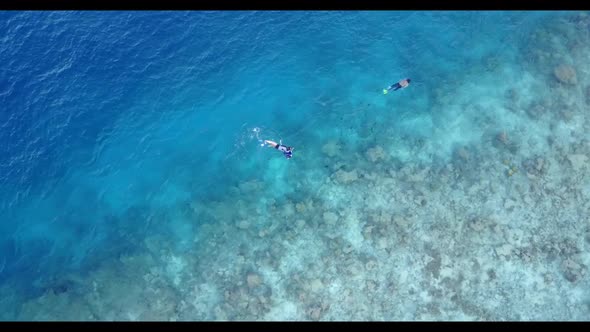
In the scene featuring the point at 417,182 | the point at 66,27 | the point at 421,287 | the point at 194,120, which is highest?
the point at 66,27

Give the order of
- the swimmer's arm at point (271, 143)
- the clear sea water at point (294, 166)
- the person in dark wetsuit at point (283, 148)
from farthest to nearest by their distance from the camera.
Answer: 1. the swimmer's arm at point (271, 143)
2. the person in dark wetsuit at point (283, 148)
3. the clear sea water at point (294, 166)

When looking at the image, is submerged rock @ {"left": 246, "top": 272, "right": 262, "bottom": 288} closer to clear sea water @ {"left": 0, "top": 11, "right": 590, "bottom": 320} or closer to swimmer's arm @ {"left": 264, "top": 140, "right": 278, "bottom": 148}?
clear sea water @ {"left": 0, "top": 11, "right": 590, "bottom": 320}

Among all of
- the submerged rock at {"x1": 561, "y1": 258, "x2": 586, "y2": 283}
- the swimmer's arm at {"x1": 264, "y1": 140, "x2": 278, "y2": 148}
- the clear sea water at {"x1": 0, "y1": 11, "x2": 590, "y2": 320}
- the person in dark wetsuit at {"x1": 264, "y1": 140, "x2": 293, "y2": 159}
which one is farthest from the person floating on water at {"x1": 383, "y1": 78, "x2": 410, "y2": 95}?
the submerged rock at {"x1": 561, "y1": 258, "x2": 586, "y2": 283}

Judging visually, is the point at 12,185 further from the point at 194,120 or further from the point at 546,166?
the point at 546,166

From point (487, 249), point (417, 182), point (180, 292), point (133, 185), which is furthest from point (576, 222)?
point (133, 185)

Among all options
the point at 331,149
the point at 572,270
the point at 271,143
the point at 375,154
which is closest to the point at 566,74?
the point at 572,270

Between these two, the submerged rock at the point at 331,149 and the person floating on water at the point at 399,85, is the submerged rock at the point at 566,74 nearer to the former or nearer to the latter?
the person floating on water at the point at 399,85

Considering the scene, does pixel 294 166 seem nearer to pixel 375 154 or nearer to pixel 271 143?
pixel 271 143

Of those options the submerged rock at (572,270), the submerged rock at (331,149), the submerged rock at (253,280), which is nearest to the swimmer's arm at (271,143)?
the submerged rock at (331,149)
